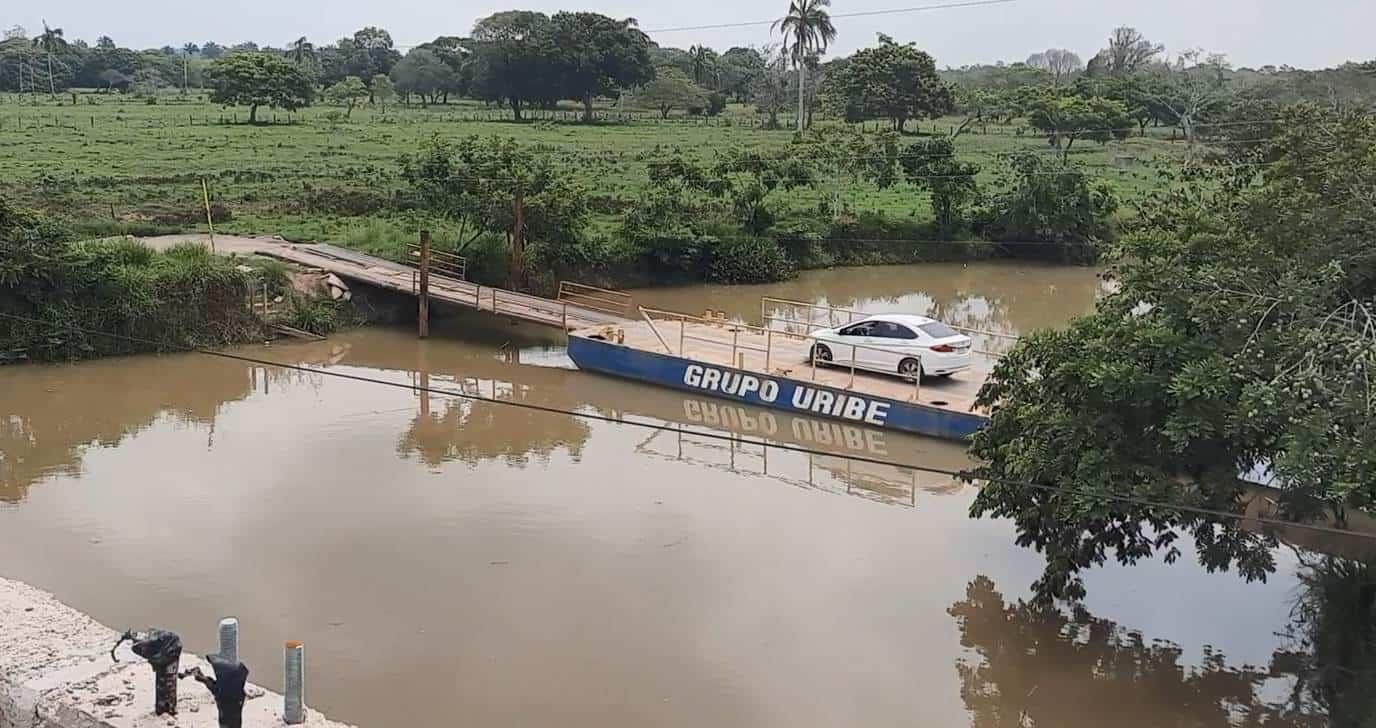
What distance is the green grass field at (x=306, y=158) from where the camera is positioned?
118 ft

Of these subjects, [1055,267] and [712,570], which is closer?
[712,570]

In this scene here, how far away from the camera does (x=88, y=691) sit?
346 inches

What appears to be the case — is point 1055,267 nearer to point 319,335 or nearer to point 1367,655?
point 319,335

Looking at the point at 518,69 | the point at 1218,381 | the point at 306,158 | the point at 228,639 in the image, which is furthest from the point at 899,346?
the point at 518,69

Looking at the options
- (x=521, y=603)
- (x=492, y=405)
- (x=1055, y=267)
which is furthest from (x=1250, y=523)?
(x=1055, y=267)

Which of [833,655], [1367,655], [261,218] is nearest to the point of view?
[1367,655]

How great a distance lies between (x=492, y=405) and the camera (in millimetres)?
22719

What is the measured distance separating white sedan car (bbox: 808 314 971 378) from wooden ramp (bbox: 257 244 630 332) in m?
5.98

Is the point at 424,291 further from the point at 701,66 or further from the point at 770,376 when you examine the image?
the point at 701,66

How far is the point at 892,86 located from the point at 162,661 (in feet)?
199

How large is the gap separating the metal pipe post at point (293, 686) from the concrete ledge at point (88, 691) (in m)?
0.11

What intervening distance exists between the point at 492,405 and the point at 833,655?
1172 cm

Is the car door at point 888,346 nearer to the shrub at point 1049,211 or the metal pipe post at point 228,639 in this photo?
the metal pipe post at point 228,639

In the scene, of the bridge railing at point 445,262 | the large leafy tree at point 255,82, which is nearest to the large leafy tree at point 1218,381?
the bridge railing at point 445,262
